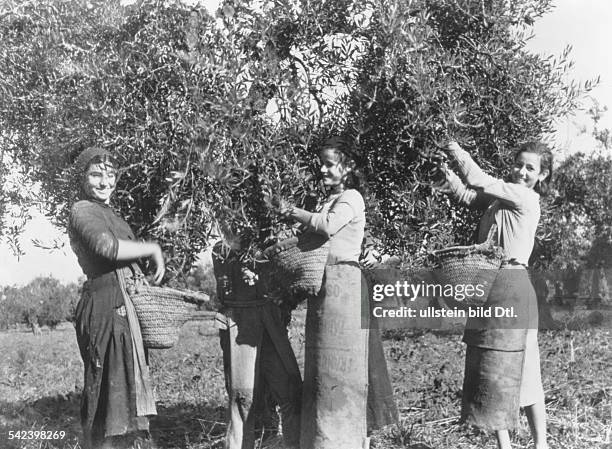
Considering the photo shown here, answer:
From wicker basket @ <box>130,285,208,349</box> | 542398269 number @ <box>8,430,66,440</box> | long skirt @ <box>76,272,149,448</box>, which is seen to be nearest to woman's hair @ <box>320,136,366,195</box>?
wicker basket @ <box>130,285,208,349</box>

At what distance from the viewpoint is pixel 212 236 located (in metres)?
4.89

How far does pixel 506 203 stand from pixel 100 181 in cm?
303

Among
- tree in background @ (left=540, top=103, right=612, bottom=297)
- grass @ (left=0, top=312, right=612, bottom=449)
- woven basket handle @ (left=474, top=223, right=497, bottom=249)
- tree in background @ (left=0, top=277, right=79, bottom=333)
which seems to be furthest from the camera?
tree in background @ (left=0, top=277, right=79, bottom=333)

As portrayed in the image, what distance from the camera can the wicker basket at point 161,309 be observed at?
486cm

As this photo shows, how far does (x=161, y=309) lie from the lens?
487cm

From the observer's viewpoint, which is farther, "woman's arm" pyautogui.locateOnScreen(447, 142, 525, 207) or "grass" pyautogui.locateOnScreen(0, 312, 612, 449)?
"grass" pyautogui.locateOnScreen(0, 312, 612, 449)

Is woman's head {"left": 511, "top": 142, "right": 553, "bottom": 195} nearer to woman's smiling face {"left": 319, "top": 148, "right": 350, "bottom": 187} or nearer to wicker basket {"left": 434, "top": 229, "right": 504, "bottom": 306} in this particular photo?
wicker basket {"left": 434, "top": 229, "right": 504, "bottom": 306}

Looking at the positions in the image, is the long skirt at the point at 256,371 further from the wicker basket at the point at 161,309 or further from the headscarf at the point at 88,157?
the headscarf at the point at 88,157

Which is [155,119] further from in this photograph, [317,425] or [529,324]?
[529,324]

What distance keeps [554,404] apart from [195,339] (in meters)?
8.28

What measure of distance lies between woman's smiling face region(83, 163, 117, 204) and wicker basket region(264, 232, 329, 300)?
1.25 meters

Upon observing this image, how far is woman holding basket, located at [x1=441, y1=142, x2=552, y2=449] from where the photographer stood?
5.09 m

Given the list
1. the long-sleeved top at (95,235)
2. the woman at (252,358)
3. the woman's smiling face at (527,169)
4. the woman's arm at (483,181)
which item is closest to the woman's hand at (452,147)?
the woman's arm at (483,181)

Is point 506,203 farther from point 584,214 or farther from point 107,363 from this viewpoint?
point 584,214
